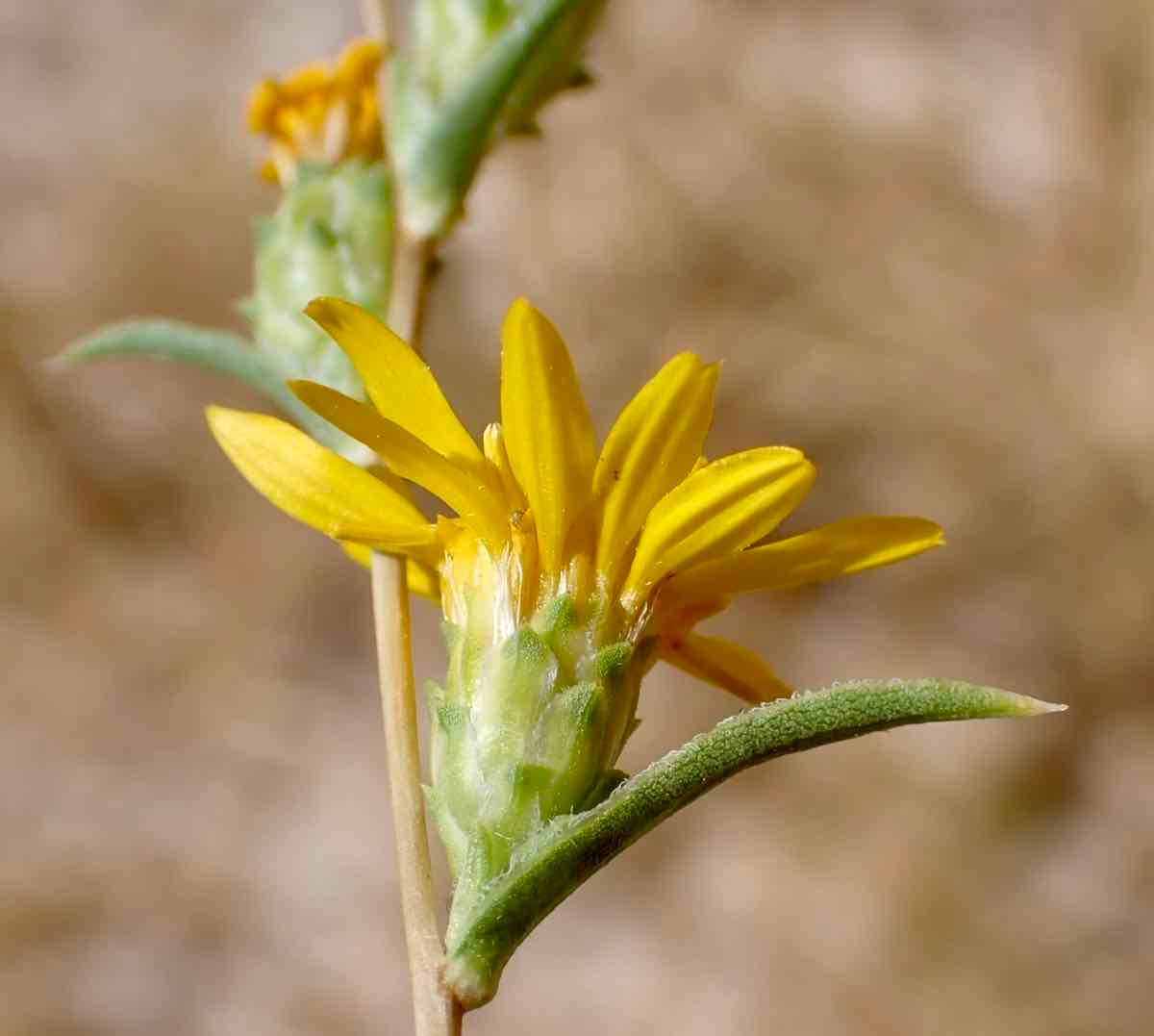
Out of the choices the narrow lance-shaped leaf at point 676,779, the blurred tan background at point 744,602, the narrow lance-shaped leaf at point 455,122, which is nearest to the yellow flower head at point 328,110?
the narrow lance-shaped leaf at point 455,122

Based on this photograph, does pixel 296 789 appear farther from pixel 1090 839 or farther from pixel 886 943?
pixel 1090 839

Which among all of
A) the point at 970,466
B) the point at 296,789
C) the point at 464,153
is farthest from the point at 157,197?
the point at 464,153

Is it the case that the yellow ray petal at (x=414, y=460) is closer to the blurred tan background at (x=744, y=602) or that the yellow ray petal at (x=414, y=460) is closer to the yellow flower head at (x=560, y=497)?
the yellow flower head at (x=560, y=497)

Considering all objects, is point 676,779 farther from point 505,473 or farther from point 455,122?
point 455,122

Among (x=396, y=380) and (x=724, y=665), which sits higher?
(x=396, y=380)

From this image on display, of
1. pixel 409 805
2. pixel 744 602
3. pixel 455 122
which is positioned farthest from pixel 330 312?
pixel 744 602
